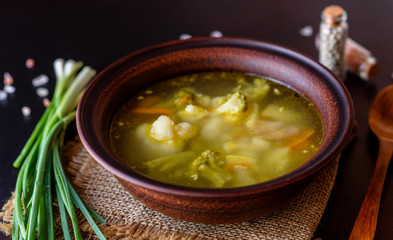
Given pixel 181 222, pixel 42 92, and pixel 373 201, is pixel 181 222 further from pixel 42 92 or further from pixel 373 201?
pixel 42 92

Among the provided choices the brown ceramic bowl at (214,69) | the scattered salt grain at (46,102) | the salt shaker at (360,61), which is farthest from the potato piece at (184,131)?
the salt shaker at (360,61)

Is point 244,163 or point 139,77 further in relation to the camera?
point 139,77

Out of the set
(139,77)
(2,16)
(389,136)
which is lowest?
(389,136)

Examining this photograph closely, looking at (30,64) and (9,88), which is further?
(30,64)

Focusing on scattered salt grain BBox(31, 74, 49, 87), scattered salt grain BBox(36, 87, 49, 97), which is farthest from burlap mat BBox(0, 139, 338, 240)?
scattered salt grain BBox(31, 74, 49, 87)

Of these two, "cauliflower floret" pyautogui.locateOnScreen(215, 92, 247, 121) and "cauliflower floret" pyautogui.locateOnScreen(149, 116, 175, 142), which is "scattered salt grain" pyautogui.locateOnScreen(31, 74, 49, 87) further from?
"cauliflower floret" pyautogui.locateOnScreen(215, 92, 247, 121)

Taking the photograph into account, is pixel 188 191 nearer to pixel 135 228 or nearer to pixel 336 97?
pixel 135 228

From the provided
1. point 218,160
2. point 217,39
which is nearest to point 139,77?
point 217,39

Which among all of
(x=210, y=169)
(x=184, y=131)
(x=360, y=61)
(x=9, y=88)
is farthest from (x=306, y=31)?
(x=9, y=88)
